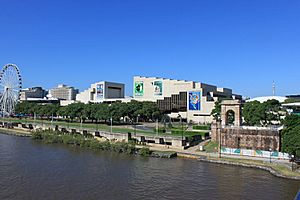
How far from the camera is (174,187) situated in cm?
3219

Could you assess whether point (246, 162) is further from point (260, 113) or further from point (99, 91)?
point (99, 91)

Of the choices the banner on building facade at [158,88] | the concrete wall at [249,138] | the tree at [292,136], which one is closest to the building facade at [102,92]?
the banner on building facade at [158,88]

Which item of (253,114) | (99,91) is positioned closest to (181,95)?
(99,91)

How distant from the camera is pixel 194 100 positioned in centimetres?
10475

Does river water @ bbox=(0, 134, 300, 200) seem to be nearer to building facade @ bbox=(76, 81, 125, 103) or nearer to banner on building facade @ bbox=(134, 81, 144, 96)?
banner on building facade @ bbox=(134, 81, 144, 96)

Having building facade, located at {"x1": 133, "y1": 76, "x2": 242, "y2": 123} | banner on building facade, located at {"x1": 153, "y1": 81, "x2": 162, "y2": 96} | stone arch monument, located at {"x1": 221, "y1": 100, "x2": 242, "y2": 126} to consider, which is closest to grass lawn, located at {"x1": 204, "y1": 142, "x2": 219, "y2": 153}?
stone arch monument, located at {"x1": 221, "y1": 100, "x2": 242, "y2": 126}

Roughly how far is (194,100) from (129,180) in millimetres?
72700

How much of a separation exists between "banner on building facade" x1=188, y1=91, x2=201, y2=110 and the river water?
5785cm

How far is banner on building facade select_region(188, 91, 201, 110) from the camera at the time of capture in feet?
340

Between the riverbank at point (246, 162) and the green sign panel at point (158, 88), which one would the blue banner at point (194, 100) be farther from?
the riverbank at point (246, 162)

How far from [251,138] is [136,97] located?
3104 inches

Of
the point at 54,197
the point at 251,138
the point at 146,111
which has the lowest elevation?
the point at 54,197

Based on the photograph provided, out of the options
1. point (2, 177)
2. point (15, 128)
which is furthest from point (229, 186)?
point (15, 128)

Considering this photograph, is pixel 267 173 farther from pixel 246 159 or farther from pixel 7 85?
pixel 7 85
